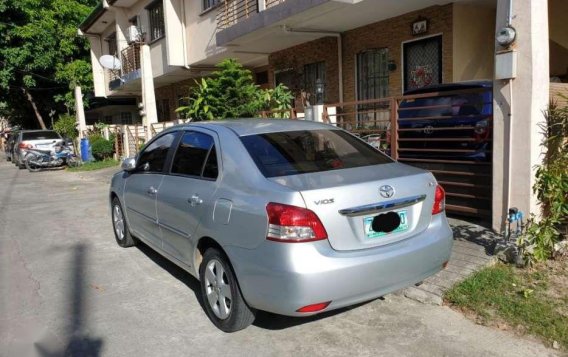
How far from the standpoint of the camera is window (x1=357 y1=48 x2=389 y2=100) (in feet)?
35.9

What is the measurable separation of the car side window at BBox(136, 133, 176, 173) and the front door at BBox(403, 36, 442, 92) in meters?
6.49

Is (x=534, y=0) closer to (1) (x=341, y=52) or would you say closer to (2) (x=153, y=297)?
(2) (x=153, y=297)

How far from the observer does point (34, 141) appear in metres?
18.8

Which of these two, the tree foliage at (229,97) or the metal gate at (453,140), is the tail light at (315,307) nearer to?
the metal gate at (453,140)

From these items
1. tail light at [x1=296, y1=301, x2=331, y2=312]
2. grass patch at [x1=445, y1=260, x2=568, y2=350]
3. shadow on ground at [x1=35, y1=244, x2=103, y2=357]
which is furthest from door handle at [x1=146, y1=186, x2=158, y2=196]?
grass patch at [x1=445, y1=260, x2=568, y2=350]

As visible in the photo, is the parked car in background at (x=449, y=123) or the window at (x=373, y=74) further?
the window at (x=373, y=74)

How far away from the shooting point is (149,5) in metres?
19.0

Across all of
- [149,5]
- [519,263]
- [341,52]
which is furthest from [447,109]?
[149,5]

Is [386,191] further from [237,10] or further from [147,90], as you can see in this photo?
[147,90]

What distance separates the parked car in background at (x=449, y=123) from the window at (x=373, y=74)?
172 inches

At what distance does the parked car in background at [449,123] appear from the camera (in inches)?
226

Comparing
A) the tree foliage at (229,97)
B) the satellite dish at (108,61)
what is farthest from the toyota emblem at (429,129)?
the satellite dish at (108,61)

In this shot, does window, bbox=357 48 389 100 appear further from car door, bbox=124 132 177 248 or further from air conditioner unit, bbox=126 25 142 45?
air conditioner unit, bbox=126 25 142 45

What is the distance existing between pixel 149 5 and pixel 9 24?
10.4 m
